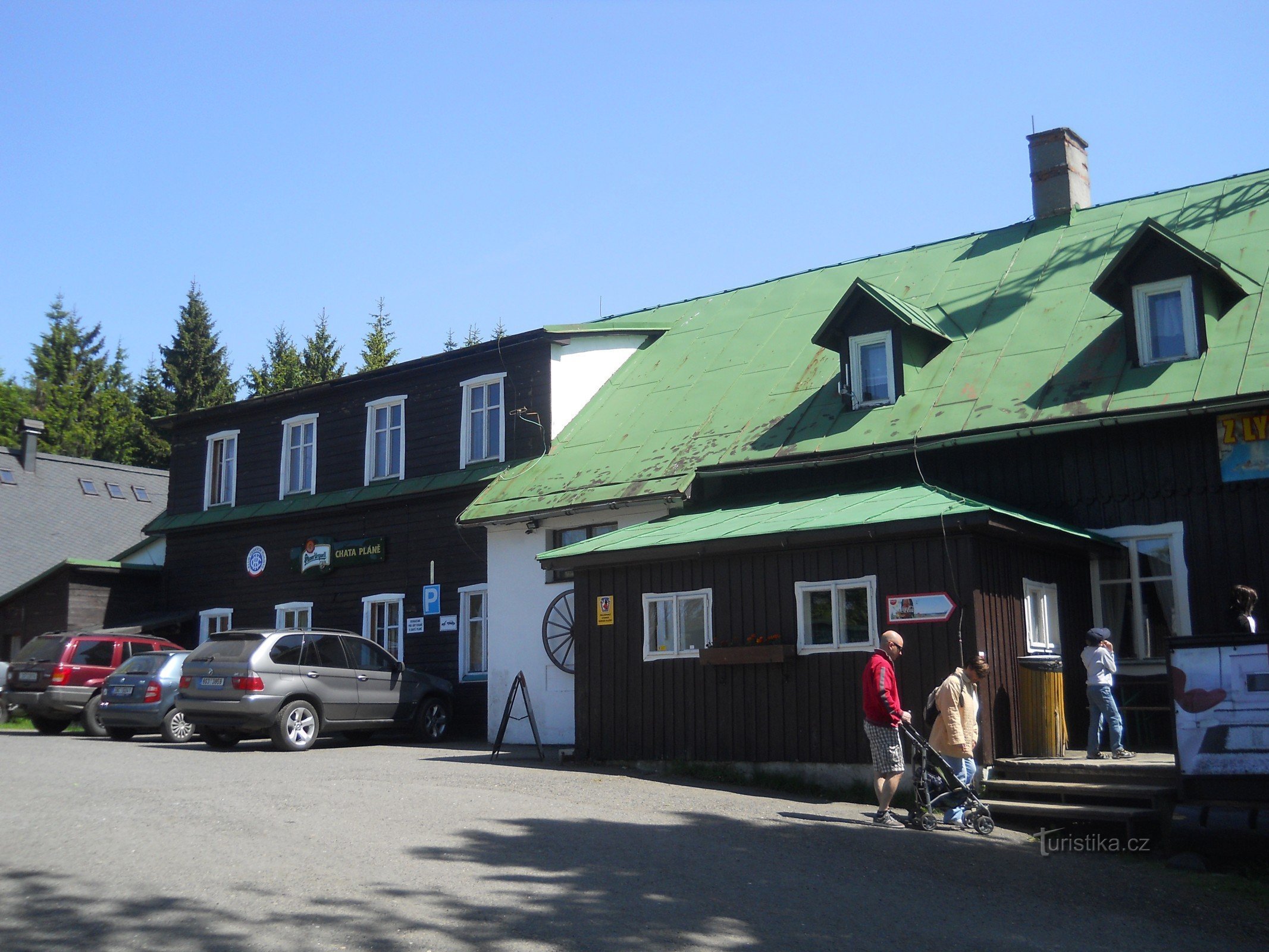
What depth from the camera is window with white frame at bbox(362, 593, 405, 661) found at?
22.3 metres

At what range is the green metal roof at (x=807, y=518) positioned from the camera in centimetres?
1288

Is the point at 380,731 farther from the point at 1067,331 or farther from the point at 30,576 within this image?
the point at 30,576

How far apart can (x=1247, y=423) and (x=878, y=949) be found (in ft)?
31.3

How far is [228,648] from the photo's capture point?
54.6 ft

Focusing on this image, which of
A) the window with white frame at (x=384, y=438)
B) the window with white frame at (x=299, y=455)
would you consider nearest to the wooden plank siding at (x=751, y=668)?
the window with white frame at (x=384, y=438)

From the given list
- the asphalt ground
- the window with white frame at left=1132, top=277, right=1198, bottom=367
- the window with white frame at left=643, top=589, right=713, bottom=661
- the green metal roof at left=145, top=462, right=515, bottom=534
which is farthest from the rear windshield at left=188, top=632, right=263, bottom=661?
the window with white frame at left=1132, top=277, right=1198, bottom=367

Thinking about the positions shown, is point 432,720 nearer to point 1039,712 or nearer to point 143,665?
point 143,665

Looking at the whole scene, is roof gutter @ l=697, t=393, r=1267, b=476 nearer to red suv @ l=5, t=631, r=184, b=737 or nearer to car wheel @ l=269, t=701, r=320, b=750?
car wheel @ l=269, t=701, r=320, b=750

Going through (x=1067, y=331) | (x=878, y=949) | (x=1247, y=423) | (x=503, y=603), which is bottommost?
(x=878, y=949)

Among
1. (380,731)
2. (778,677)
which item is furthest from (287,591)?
(778,677)

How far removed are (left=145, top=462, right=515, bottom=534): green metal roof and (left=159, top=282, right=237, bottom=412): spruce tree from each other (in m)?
29.1

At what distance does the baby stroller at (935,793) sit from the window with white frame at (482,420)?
39.9 ft

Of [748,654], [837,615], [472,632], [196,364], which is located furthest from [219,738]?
[196,364]

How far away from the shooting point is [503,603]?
19.6m
